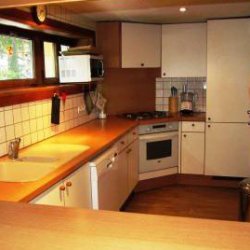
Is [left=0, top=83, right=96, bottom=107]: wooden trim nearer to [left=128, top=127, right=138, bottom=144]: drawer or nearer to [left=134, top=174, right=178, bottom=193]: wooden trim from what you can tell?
[left=128, top=127, right=138, bottom=144]: drawer

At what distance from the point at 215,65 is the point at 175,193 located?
1583 millimetres

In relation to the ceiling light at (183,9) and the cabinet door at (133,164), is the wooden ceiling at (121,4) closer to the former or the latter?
the ceiling light at (183,9)

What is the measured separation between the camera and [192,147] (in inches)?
160

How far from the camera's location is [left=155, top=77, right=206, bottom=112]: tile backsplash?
4.40m

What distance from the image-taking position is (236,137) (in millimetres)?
3906

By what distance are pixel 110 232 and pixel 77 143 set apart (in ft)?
5.50

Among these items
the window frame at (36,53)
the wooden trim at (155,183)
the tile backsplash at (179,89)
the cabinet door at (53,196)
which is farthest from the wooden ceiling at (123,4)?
the wooden trim at (155,183)

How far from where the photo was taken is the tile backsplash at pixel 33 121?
2.24 m

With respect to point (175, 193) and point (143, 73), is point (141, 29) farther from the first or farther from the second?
point (175, 193)

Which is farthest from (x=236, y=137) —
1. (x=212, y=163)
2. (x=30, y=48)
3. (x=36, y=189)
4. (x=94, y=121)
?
(x=36, y=189)

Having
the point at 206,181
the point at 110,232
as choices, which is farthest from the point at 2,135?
the point at 206,181

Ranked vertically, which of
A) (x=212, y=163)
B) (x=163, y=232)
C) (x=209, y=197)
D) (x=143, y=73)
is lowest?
(x=209, y=197)

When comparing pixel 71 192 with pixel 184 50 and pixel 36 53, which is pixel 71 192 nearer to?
pixel 36 53

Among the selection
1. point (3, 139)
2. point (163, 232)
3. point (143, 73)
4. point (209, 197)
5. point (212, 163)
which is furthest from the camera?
point (143, 73)
